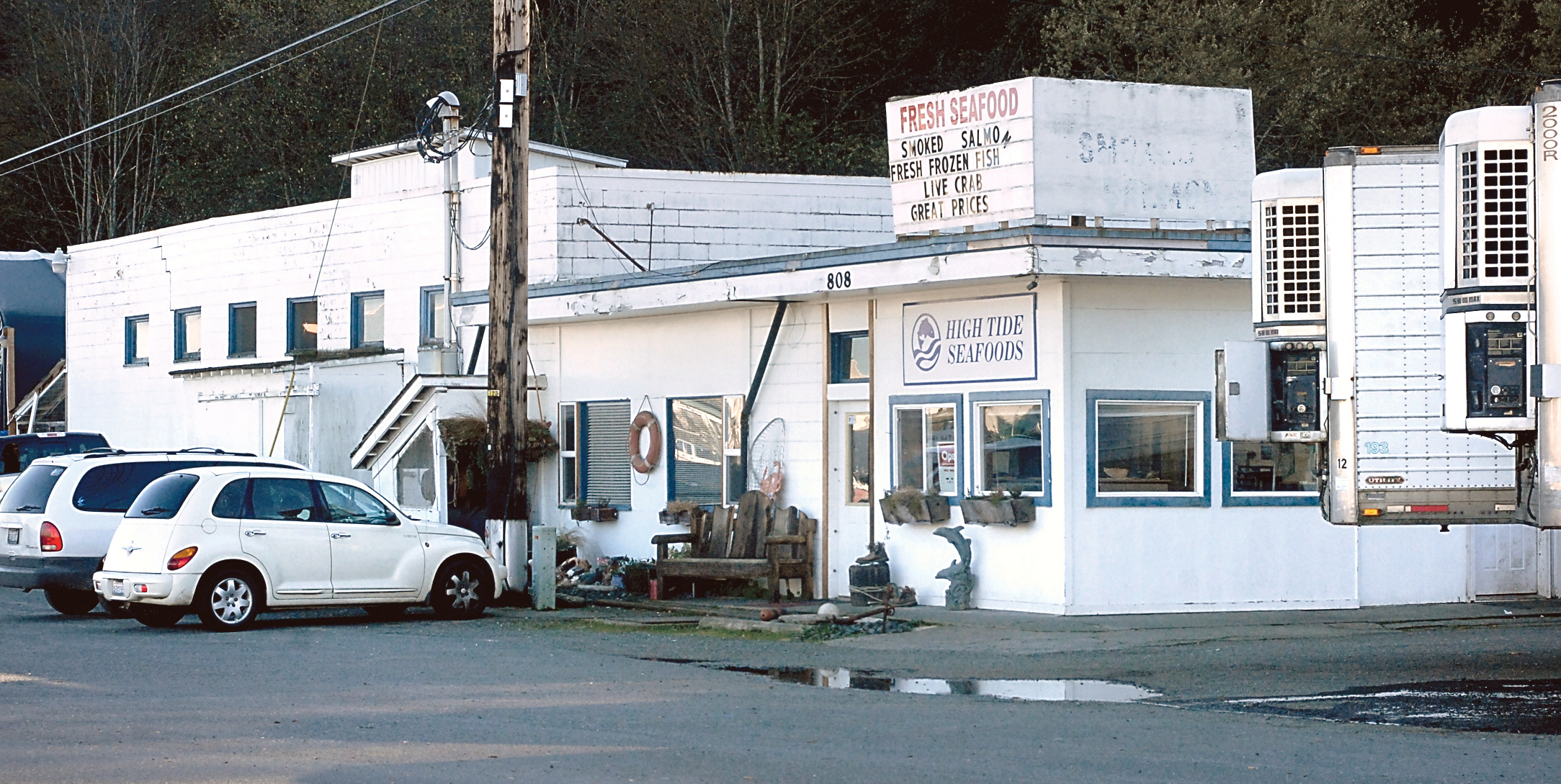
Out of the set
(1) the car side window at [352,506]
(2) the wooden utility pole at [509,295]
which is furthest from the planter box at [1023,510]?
(1) the car side window at [352,506]

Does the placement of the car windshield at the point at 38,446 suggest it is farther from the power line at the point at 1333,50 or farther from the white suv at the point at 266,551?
the power line at the point at 1333,50

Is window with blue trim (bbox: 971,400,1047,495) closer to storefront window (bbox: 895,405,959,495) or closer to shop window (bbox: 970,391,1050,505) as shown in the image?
shop window (bbox: 970,391,1050,505)

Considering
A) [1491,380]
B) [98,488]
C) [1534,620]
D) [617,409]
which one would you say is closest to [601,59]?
[617,409]

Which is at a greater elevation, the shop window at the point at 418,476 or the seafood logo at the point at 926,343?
the seafood logo at the point at 926,343

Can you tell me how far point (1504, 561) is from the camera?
1839cm

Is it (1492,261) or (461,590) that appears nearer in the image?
(1492,261)

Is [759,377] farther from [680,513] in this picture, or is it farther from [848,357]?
[680,513]

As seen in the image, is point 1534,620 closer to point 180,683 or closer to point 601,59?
point 180,683

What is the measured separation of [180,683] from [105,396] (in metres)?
21.4

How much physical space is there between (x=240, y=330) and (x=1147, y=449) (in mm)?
16902

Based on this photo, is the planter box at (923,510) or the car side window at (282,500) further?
the planter box at (923,510)

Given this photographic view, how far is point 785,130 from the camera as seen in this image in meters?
39.4

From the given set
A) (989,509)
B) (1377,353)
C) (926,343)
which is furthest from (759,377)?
(1377,353)

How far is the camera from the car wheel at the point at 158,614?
16484mm
